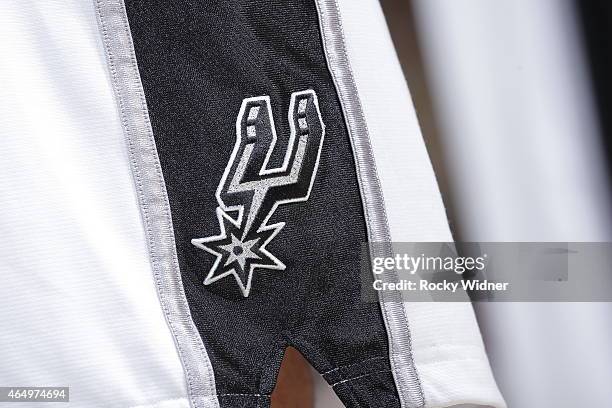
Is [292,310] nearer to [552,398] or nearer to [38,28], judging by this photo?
[38,28]

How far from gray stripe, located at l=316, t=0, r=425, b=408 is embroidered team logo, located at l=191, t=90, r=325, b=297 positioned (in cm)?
3

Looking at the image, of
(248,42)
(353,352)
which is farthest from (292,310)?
(248,42)

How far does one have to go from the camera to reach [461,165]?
3.03 ft

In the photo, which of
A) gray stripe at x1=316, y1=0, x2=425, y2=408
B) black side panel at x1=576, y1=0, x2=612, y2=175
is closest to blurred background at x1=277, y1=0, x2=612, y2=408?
black side panel at x1=576, y1=0, x2=612, y2=175

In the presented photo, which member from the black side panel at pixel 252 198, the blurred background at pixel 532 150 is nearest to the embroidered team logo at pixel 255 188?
the black side panel at pixel 252 198

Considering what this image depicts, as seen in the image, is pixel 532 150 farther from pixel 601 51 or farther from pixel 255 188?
pixel 255 188

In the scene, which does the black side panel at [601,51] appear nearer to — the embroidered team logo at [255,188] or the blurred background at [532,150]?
the blurred background at [532,150]

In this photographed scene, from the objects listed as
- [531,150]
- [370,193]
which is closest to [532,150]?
[531,150]

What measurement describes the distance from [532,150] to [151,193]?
545mm

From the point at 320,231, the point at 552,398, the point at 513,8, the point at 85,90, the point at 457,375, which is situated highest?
the point at 513,8

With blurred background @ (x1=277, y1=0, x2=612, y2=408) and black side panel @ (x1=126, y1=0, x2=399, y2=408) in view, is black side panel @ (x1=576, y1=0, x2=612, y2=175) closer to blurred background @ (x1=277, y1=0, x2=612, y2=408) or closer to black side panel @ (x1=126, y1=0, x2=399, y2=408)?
blurred background @ (x1=277, y1=0, x2=612, y2=408)

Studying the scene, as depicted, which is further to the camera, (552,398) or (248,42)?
(552,398)

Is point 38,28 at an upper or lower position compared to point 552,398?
upper

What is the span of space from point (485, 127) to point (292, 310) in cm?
49
